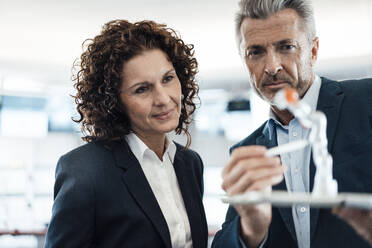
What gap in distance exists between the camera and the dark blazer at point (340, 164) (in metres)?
1.29

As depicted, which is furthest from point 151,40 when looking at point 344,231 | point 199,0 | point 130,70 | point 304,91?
point 199,0

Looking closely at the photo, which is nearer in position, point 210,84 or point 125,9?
point 125,9

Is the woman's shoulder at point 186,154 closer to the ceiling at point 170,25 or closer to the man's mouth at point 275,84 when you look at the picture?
the man's mouth at point 275,84

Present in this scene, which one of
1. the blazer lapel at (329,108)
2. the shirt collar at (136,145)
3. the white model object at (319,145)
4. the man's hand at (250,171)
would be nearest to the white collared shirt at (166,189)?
the shirt collar at (136,145)

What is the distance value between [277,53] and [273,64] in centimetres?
7

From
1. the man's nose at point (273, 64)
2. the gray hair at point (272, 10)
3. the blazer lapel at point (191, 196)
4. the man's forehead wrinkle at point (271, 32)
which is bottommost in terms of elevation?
the blazer lapel at point (191, 196)

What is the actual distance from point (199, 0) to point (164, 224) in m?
2.78

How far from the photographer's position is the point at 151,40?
5.55 ft

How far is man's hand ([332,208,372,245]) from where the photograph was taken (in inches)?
34.9

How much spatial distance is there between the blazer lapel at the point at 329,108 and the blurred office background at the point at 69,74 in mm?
2518

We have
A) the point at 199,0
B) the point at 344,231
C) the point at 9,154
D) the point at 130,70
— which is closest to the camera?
the point at 344,231

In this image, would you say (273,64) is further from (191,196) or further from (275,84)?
(191,196)

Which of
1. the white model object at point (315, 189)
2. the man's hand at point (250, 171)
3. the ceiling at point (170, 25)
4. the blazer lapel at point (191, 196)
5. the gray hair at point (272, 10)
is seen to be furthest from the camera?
the ceiling at point (170, 25)

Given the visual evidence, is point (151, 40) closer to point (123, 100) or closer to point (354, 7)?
point (123, 100)
